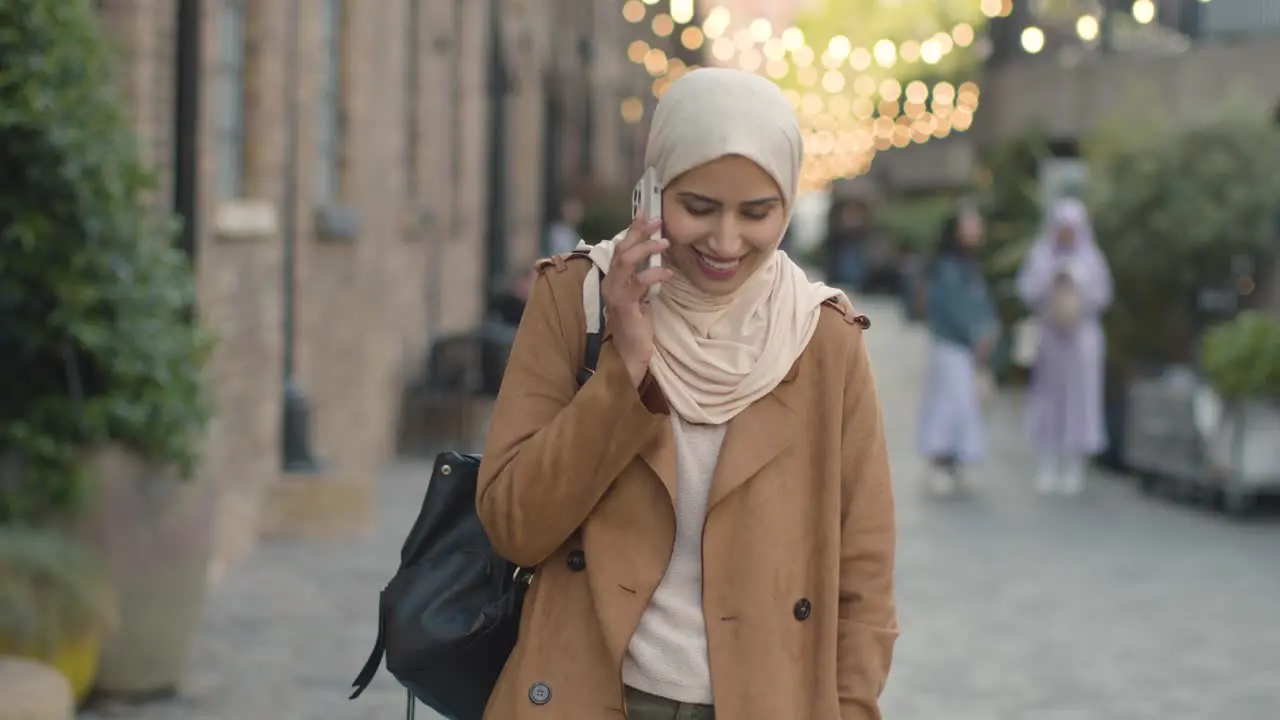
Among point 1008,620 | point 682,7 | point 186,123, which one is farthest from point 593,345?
point 682,7

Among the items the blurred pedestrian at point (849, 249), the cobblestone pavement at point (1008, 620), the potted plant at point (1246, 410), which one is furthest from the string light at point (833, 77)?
the cobblestone pavement at point (1008, 620)

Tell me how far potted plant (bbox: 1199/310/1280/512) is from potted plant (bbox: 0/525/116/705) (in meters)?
8.53

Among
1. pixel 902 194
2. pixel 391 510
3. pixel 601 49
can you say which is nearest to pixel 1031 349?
pixel 391 510

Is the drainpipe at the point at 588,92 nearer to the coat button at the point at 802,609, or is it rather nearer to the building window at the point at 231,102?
the building window at the point at 231,102

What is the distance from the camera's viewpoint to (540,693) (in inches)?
118

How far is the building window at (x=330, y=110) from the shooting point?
46.3 feet

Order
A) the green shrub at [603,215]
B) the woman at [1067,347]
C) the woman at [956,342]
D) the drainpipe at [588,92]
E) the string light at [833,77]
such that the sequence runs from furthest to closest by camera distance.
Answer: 1. the string light at [833,77]
2. the drainpipe at [588,92]
3. the green shrub at [603,215]
4. the woman at [1067,347]
5. the woman at [956,342]

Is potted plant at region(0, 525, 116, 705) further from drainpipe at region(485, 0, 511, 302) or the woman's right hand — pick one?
drainpipe at region(485, 0, 511, 302)

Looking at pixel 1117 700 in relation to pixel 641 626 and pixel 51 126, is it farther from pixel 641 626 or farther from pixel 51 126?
pixel 641 626

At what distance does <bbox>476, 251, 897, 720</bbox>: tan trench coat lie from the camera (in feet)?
9.67

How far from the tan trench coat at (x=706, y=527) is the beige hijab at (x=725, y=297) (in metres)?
0.04

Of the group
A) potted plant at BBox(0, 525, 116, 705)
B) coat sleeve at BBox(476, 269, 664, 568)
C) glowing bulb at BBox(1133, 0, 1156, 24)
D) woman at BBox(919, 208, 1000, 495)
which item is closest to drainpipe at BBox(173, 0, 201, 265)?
potted plant at BBox(0, 525, 116, 705)

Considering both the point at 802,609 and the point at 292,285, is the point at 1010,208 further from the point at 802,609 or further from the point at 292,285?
the point at 802,609

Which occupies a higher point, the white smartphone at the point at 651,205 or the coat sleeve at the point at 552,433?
the white smartphone at the point at 651,205
